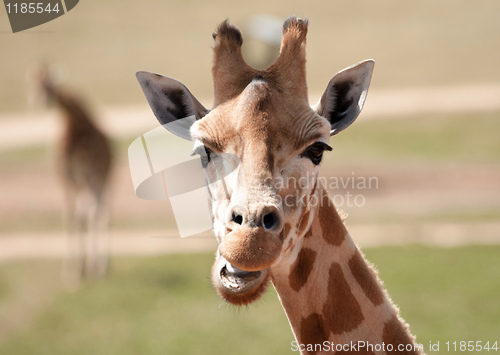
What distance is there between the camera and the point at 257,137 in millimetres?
5652

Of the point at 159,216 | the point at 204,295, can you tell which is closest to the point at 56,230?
the point at 159,216

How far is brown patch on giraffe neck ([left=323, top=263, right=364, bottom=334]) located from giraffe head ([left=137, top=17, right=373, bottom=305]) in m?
0.62

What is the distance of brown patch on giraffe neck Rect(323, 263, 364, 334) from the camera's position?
20.3ft

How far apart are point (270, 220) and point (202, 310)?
Answer: 14.6 metres

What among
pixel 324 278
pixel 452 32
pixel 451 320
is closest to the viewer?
pixel 324 278

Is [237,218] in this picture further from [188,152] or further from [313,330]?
[188,152]

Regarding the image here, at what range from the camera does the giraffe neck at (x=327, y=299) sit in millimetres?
6176

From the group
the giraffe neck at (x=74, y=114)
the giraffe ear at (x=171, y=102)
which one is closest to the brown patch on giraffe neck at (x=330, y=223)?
the giraffe ear at (x=171, y=102)

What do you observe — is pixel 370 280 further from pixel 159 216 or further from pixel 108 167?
pixel 159 216

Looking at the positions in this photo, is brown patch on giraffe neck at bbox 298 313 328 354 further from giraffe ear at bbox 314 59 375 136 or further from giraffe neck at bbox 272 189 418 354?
giraffe ear at bbox 314 59 375 136

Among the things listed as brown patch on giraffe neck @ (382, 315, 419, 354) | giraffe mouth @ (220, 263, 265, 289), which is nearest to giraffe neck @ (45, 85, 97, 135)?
brown patch on giraffe neck @ (382, 315, 419, 354)

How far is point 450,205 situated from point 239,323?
1165cm

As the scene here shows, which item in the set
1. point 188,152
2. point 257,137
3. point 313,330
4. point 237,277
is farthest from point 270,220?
point 188,152

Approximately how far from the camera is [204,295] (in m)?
20.7
